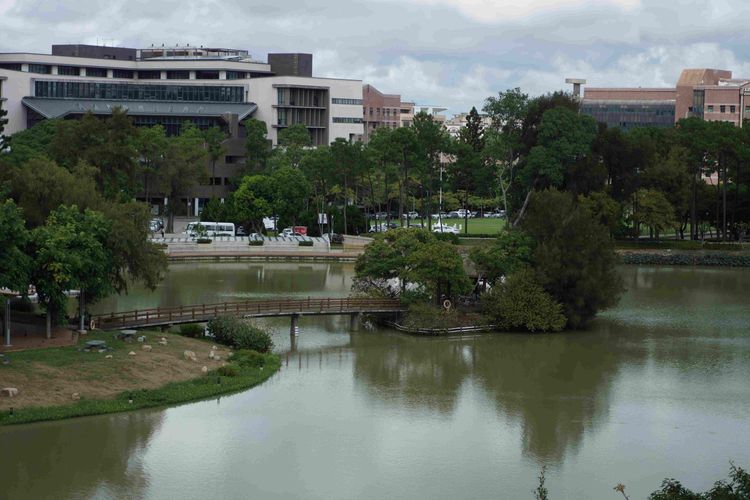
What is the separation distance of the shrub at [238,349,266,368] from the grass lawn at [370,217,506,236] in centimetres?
5179

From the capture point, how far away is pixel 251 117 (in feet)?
398

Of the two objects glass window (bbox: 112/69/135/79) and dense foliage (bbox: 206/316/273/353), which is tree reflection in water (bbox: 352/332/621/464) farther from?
glass window (bbox: 112/69/135/79)

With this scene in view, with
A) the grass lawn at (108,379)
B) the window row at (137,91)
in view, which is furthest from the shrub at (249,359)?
the window row at (137,91)

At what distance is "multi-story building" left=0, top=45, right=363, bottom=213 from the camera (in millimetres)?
116375

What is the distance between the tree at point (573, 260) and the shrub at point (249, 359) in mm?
15407

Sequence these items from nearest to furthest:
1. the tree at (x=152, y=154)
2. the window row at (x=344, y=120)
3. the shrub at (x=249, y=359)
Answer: the shrub at (x=249, y=359) → the tree at (x=152, y=154) → the window row at (x=344, y=120)

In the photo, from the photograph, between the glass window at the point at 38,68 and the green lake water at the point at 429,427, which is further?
the glass window at the point at 38,68

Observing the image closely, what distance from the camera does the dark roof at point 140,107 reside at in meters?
115

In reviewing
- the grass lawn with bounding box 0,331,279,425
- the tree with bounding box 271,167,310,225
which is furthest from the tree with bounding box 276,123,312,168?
the grass lawn with bounding box 0,331,279,425

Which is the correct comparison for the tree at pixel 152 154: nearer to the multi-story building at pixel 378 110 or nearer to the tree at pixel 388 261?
the tree at pixel 388 261

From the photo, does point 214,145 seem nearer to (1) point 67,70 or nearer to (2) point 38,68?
(1) point 67,70

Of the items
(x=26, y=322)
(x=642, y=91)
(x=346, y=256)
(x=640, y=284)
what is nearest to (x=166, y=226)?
(x=346, y=256)

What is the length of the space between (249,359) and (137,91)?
81359mm

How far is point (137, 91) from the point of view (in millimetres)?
120812
